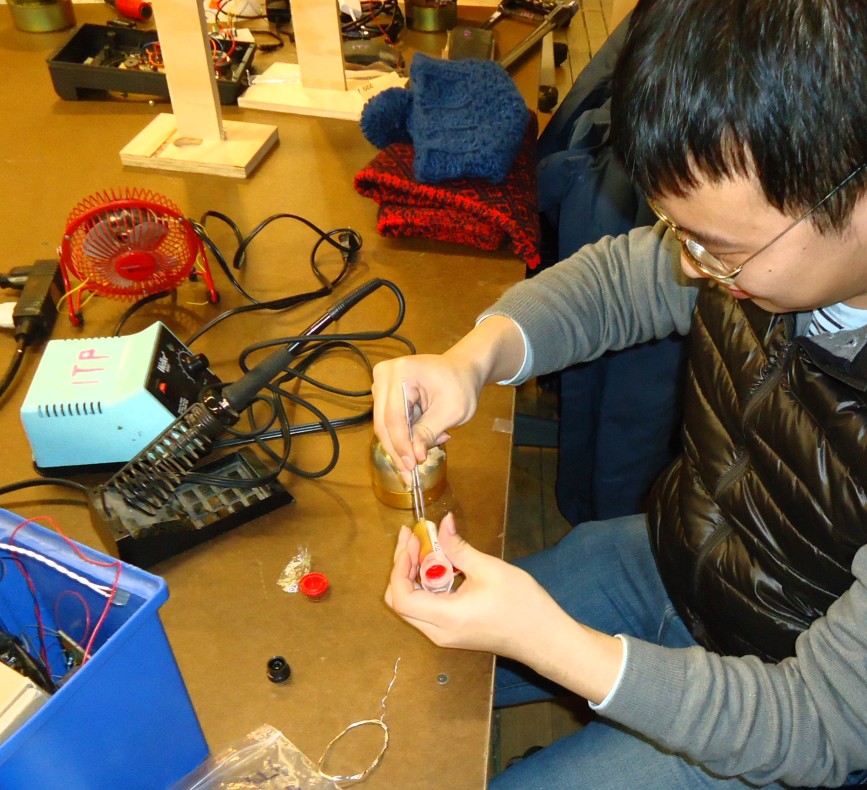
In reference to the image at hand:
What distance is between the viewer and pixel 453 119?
3.97 ft

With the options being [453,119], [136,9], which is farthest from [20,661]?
[136,9]

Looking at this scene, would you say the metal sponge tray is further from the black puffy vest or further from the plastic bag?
the black puffy vest

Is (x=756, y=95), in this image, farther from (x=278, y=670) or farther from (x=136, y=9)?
(x=136, y=9)

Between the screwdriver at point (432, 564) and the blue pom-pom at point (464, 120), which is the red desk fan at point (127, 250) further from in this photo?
the screwdriver at point (432, 564)

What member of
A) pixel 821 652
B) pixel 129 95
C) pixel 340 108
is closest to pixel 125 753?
pixel 821 652

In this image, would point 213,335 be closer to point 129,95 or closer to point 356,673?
point 356,673

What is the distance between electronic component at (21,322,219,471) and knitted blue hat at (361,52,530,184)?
503mm

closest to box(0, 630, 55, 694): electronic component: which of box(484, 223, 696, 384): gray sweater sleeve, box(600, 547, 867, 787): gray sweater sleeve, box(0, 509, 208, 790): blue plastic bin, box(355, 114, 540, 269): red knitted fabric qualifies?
box(0, 509, 208, 790): blue plastic bin

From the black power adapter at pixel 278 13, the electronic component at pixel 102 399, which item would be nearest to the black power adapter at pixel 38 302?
the electronic component at pixel 102 399

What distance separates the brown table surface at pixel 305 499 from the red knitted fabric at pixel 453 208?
0.03 m

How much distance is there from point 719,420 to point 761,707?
332 mm

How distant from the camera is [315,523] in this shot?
31.2 inches

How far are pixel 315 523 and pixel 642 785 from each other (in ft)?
1.32

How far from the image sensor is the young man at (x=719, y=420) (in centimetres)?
55
